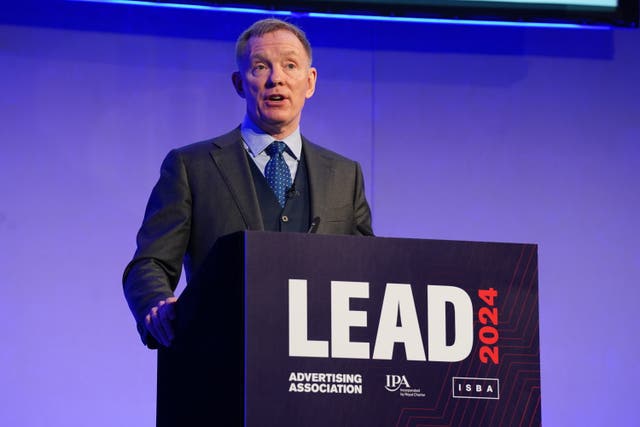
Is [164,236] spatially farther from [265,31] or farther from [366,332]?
[366,332]

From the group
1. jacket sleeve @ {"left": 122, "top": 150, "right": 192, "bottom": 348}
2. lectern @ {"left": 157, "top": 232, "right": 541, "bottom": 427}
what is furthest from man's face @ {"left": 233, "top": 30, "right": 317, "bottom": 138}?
lectern @ {"left": 157, "top": 232, "right": 541, "bottom": 427}

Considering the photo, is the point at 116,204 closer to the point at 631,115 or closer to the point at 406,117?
A: the point at 406,117

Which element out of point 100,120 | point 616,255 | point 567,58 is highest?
point 567,58

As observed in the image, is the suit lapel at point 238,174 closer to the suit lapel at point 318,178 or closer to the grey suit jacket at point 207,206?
the grey suit jacket at point 207,206

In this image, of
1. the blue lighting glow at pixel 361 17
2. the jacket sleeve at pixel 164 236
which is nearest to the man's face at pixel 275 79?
the jacket sleeve at pixel 164 236

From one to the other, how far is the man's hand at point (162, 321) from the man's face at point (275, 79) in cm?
61

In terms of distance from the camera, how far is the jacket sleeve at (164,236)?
2.16 metres

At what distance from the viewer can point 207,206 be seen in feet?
7.50

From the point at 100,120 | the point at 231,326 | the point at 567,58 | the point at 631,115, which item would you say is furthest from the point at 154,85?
the point at 231,326

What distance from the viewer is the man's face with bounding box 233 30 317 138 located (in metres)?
2.36

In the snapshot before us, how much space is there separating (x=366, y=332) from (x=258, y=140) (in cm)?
88

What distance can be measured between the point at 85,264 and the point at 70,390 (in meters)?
0.45

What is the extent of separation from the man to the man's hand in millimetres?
259

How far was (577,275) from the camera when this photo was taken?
4.25 metres
